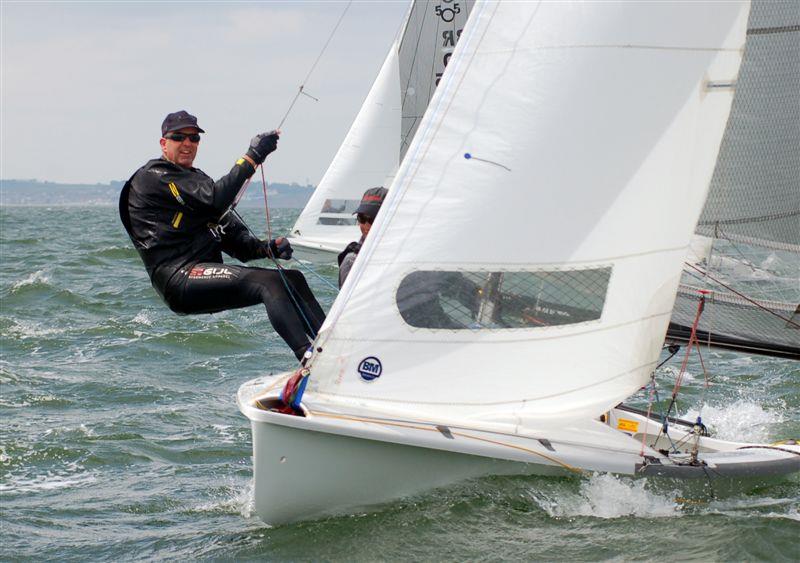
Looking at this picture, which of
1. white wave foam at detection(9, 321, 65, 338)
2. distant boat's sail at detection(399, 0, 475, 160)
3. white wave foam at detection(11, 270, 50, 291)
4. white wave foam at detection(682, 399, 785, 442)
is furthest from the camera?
white wave foam at detection(11, 270, 50, 291)

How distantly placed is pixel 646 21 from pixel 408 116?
11209 mm

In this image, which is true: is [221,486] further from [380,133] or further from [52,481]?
[380,133]

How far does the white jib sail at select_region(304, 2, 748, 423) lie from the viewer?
16.7ft

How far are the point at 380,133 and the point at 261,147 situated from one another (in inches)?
458

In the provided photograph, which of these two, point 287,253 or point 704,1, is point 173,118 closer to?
point 287,253

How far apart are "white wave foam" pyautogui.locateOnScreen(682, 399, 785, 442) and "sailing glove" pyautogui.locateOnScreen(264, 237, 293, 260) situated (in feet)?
11.5

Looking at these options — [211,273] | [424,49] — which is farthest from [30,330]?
[211,273]

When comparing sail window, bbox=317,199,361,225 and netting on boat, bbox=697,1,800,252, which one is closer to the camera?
netting on boat, bbox=697,1,800,252

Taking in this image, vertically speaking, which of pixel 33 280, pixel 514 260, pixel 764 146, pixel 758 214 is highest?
pixel 764 146

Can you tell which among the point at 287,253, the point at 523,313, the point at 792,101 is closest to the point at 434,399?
the point at 523,313

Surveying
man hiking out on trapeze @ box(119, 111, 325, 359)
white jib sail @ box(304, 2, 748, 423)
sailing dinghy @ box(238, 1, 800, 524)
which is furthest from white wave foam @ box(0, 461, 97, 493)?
white jib sail @ box(304, 2, 748, 423)

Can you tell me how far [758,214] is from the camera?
20.7 feet

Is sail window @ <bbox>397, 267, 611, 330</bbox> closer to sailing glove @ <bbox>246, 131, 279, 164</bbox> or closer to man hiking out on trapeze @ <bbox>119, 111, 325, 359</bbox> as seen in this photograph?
man hiking out on trapeze @ <bbox>119, 111, 325, 359</bbox>

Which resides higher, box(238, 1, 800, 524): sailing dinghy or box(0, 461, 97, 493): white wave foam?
box(238, 1, 800, 524): sailing dinghy
